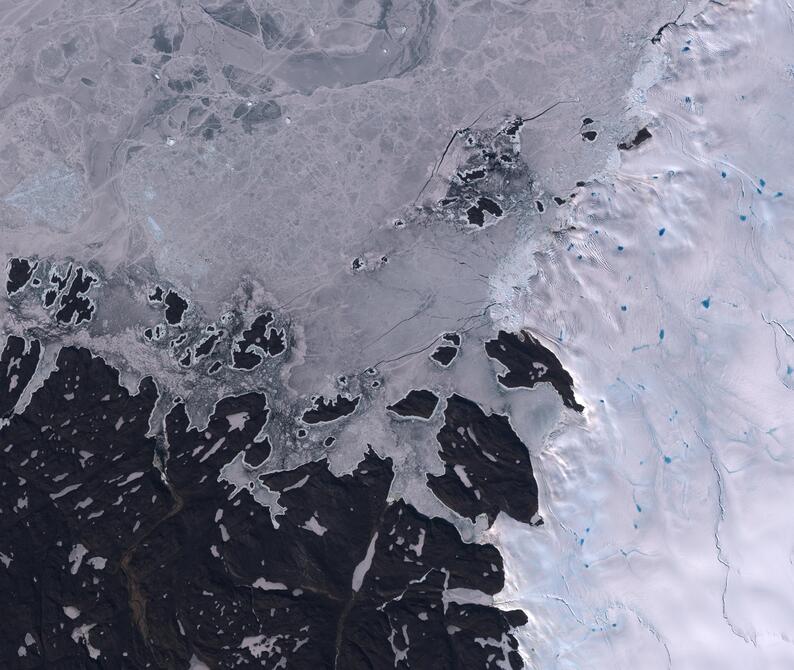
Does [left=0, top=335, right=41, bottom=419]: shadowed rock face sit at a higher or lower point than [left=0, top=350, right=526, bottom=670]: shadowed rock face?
higher

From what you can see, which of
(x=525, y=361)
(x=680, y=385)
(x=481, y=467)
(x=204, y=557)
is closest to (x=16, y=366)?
(x=204, y=557)

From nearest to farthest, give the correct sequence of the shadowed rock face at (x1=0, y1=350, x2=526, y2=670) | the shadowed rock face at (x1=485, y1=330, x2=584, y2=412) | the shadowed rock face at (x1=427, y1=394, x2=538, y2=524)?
the shadowed rock face at (x1=0, y1=350, x2=526, y2=670) → the shadowed rock face at (x1=427, y1=394, x2=538, y2=524) → the shadowed rock face at (x1=485, y1=330, x2=584, y2=412)

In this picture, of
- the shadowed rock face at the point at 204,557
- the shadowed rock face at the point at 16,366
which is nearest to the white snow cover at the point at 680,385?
the shadowed rock face at the point at 204,557

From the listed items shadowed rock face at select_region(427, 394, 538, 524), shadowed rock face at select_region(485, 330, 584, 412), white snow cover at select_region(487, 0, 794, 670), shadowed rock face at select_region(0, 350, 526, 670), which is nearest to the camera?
white snow cover at select_region(487, 0, 794, 670)

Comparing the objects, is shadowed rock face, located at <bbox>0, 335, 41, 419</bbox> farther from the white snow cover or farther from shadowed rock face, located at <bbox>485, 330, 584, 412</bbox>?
the white snow cover

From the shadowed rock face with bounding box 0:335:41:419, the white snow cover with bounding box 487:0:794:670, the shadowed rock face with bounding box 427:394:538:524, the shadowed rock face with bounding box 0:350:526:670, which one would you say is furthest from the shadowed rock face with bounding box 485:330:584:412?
the shadowed rock face with bounding box 0:335:41:419

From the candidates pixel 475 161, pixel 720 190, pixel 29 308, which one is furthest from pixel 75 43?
pixel 720 190
